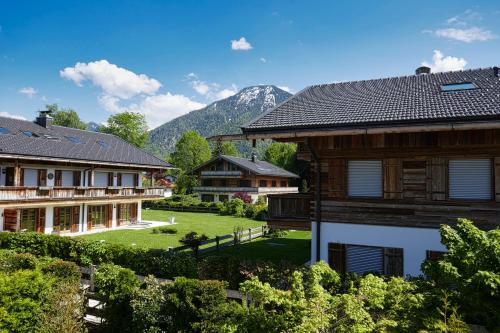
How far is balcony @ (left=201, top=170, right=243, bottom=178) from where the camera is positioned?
55.2 metres

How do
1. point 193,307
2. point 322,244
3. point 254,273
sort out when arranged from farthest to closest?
point 322,244 → point 254,273 → point 193,307

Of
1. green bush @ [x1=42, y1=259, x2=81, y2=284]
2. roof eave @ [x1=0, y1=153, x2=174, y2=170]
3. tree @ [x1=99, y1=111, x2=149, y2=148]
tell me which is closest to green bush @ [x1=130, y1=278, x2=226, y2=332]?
green bush @ [x1=42, y1=259, x2=81, y2=284]

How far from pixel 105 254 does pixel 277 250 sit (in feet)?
34.2

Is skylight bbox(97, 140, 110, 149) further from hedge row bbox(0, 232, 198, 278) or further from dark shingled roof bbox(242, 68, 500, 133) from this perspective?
dark shingled roof bbox(242, 68, 500, 133)

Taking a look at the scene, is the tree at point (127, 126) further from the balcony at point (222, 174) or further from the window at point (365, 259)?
the window at point (365, 259)

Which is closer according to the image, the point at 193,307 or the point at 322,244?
the point at 193,307

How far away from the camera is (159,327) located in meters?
9.53

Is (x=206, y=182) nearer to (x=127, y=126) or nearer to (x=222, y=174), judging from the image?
(x=222, y=174)

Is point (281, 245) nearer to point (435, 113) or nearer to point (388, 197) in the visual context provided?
point (388, 197)

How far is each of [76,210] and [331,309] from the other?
28.0 meters

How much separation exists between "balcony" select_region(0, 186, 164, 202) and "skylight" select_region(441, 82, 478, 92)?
24278 millimetres

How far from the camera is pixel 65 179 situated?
29750mm

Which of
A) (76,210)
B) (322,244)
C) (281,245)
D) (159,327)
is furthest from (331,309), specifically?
(76,210)

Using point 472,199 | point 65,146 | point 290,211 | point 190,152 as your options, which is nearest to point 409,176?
point 472,199
